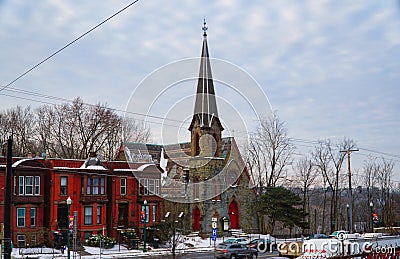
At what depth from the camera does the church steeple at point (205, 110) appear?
62234 millimetres

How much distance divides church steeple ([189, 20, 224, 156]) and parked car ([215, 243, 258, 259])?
2645cm

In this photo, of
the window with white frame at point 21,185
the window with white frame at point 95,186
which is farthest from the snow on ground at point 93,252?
the window with white frame at point 21,185

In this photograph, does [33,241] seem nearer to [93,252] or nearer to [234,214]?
[93,252]

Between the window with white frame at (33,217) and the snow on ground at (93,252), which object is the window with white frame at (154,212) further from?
the window with white frame at (33,217)

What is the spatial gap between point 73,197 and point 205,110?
2309 cm

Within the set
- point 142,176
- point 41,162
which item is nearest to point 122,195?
point 142,176

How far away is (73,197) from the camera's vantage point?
45344 mm

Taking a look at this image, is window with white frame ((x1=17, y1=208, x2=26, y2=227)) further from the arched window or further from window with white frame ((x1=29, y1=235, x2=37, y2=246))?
the arched window

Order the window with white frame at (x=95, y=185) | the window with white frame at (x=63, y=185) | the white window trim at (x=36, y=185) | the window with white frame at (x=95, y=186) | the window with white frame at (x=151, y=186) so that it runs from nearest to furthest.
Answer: the white window trim at (x=36, y=185)
the window with white frame at (x=63, y=185)
the window with white frame at (x=95, y=185)
the window with white frame at (x=95, y=186)
the window with white frame at (x=151, y=186)

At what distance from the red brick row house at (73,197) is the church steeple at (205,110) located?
45.2ft

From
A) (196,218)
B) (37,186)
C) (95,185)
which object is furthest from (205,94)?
(37,186)

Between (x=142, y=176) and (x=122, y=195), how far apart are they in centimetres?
290

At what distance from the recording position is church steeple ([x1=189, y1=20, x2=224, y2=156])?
6223 cm

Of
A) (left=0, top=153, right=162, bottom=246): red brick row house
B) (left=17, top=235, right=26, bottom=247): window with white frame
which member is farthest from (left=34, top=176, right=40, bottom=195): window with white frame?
(left=17, top=235, right=26, bottom=247): window with white frame
